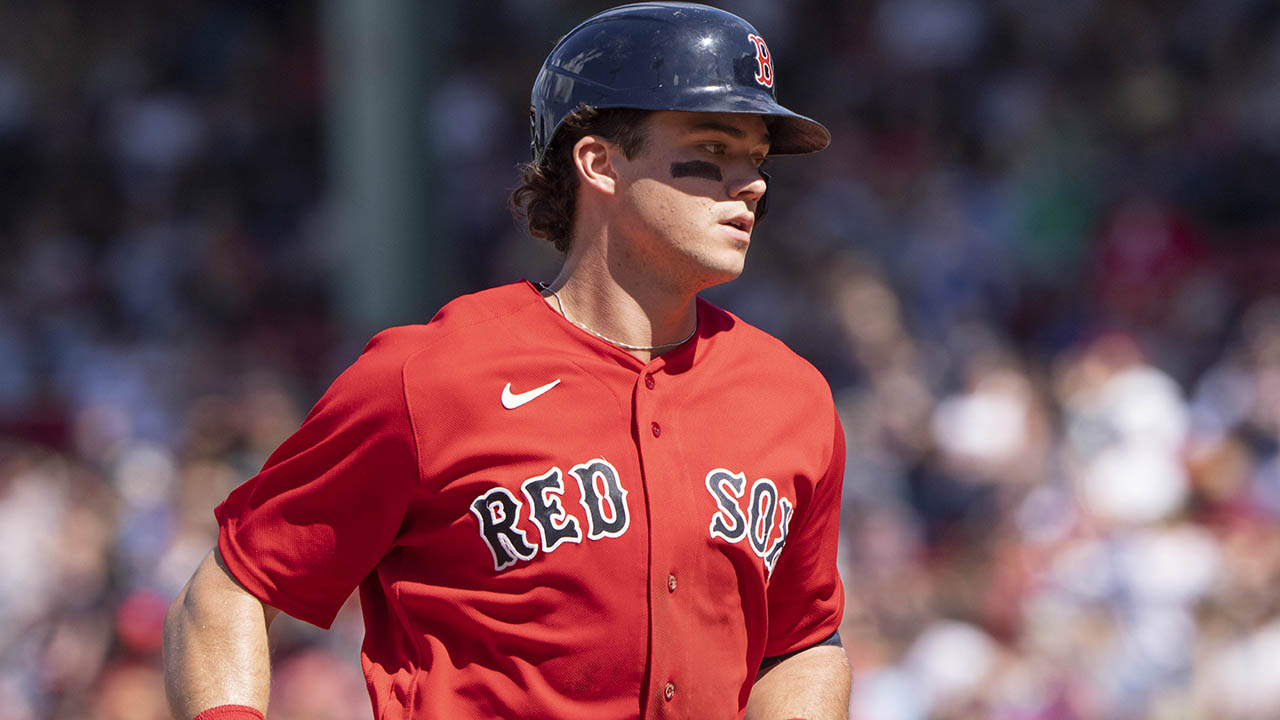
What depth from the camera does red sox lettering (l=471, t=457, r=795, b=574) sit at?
8.28ft

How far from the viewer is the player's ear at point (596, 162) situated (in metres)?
2.73

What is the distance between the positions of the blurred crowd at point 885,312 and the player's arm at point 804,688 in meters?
4.02

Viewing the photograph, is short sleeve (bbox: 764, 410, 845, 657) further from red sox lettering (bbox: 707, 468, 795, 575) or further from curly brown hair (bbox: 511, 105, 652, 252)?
curly brown hair (bbox: 511, 105, 652, 252)

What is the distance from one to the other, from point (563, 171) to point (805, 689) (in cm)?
96

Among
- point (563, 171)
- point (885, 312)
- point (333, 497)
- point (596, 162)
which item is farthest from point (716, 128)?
point (885, 312)

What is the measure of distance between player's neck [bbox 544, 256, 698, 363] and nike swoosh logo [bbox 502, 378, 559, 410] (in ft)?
0.59

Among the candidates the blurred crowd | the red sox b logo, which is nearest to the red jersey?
the red sox b logo

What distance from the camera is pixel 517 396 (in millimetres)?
2600

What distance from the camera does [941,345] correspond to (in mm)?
8664

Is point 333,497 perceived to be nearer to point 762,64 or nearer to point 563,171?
point 563,171

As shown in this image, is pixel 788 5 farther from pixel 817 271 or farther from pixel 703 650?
pixel 703 650

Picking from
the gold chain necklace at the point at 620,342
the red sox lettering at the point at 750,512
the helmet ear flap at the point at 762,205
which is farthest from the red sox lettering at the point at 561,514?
the helmet ear flap at the point at 762,205

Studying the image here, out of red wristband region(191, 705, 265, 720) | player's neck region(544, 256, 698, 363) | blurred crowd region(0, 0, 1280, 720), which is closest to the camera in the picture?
red wristband region(191, 705, 265, 720)

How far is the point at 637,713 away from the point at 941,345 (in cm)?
636
